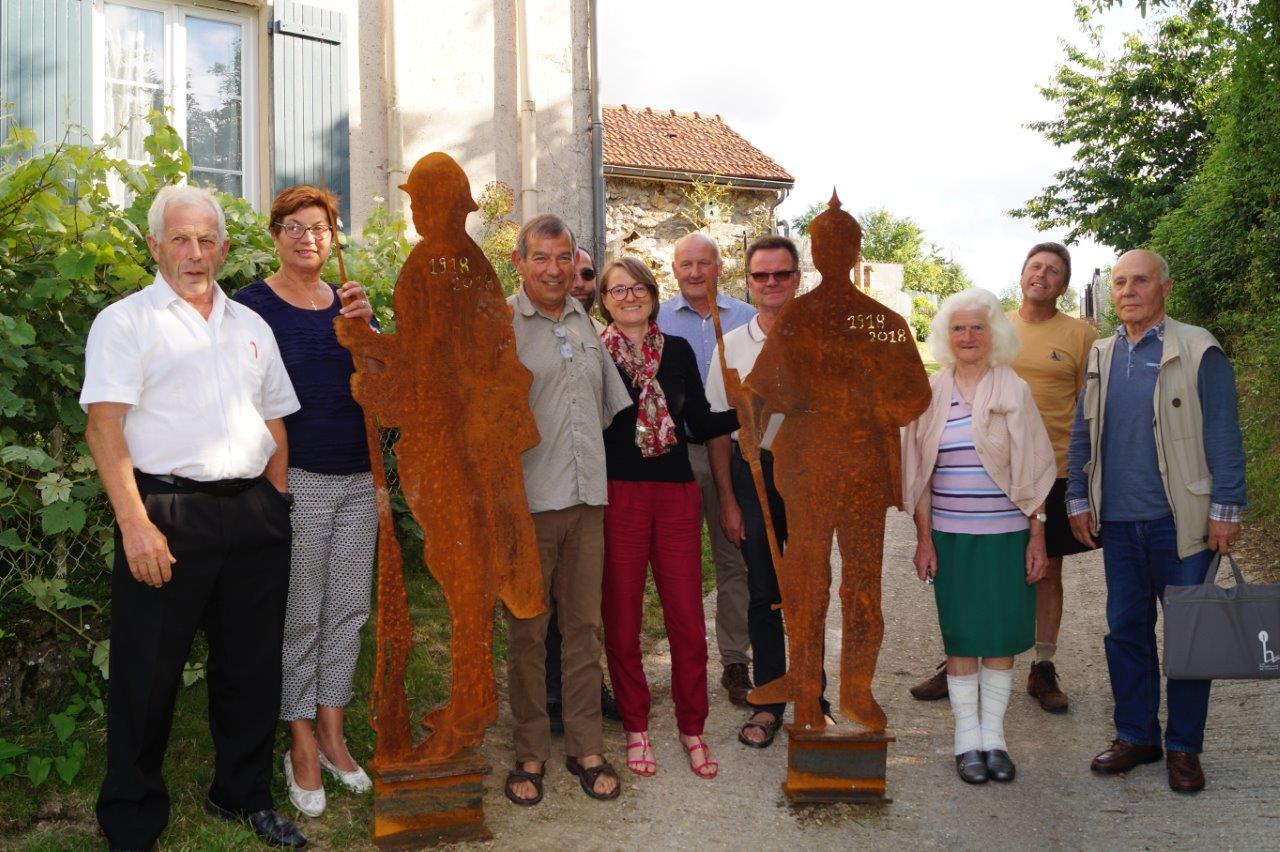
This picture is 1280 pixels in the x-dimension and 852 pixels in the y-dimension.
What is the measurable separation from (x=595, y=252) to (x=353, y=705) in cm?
557

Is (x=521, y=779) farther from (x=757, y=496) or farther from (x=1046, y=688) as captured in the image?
(x=1046, y=688)

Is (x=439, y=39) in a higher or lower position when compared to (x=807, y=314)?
higher

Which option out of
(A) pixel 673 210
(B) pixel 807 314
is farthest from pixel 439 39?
(A) pixel 673 210

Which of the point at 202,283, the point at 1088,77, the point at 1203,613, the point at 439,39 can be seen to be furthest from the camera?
the point at 1088,77

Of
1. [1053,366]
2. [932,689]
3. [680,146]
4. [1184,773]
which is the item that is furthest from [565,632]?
[680,146]

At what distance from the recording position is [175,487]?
2969 millimetres

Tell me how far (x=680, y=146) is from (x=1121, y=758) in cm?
1432

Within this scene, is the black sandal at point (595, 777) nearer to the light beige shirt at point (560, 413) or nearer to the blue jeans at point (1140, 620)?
the light beige shirt at point (560, 413)

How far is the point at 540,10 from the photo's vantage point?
868cm

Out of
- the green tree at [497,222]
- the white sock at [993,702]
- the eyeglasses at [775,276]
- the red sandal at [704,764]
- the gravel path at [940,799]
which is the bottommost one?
the gravel path at [940,799]

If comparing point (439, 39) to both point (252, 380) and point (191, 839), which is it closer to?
point (252, 380)

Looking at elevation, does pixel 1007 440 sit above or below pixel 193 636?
above

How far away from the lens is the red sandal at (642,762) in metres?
3.92

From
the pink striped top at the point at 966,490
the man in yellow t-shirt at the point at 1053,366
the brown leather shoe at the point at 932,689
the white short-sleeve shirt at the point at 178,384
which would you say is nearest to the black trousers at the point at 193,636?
the white short-sleeve shirt at the point at 178,384
